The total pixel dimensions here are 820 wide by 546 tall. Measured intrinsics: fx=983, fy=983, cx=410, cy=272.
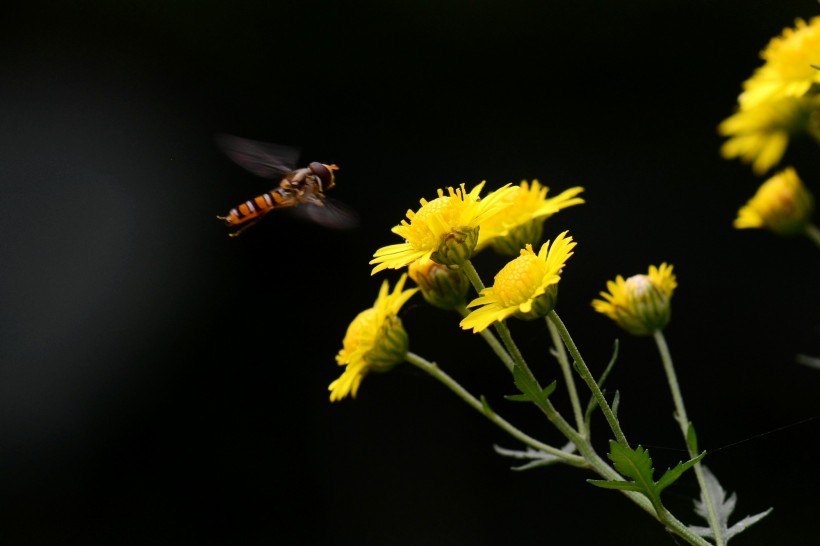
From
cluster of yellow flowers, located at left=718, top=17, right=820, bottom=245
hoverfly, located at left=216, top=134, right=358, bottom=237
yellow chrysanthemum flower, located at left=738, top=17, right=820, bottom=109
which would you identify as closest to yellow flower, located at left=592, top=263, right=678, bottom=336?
cluster of yellow flowers, located at left=718, top=17, right=820, bottom=245

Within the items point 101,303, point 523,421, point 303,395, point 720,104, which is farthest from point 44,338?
point 720,104

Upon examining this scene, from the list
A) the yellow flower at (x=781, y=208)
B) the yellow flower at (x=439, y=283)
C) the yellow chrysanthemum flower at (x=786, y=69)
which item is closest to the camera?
the yellow flower at (x=439, y=283)

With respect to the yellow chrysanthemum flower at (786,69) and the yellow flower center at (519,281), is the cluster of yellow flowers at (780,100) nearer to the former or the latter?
the yellow chrysanthemum flower at (786,69)

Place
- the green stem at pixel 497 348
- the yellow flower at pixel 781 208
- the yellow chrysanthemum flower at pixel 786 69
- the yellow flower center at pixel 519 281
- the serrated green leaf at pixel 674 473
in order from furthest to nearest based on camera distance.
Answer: the yellow flower at pixel 781 208
the yellow chrysanthemum flower at pixel 786 69
the green stem at pixel 497 348
the yellow flower center at pixel 519 281
the serrated green leaf at pixel 674 473

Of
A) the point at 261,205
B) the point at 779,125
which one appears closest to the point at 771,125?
the point at 779,125

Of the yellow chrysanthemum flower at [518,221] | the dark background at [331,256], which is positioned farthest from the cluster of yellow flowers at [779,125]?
the dark background at [331,256]

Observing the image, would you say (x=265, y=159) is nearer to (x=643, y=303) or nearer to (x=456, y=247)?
(x=456, y=247)

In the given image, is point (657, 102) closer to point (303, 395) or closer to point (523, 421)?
point (523, 421)
